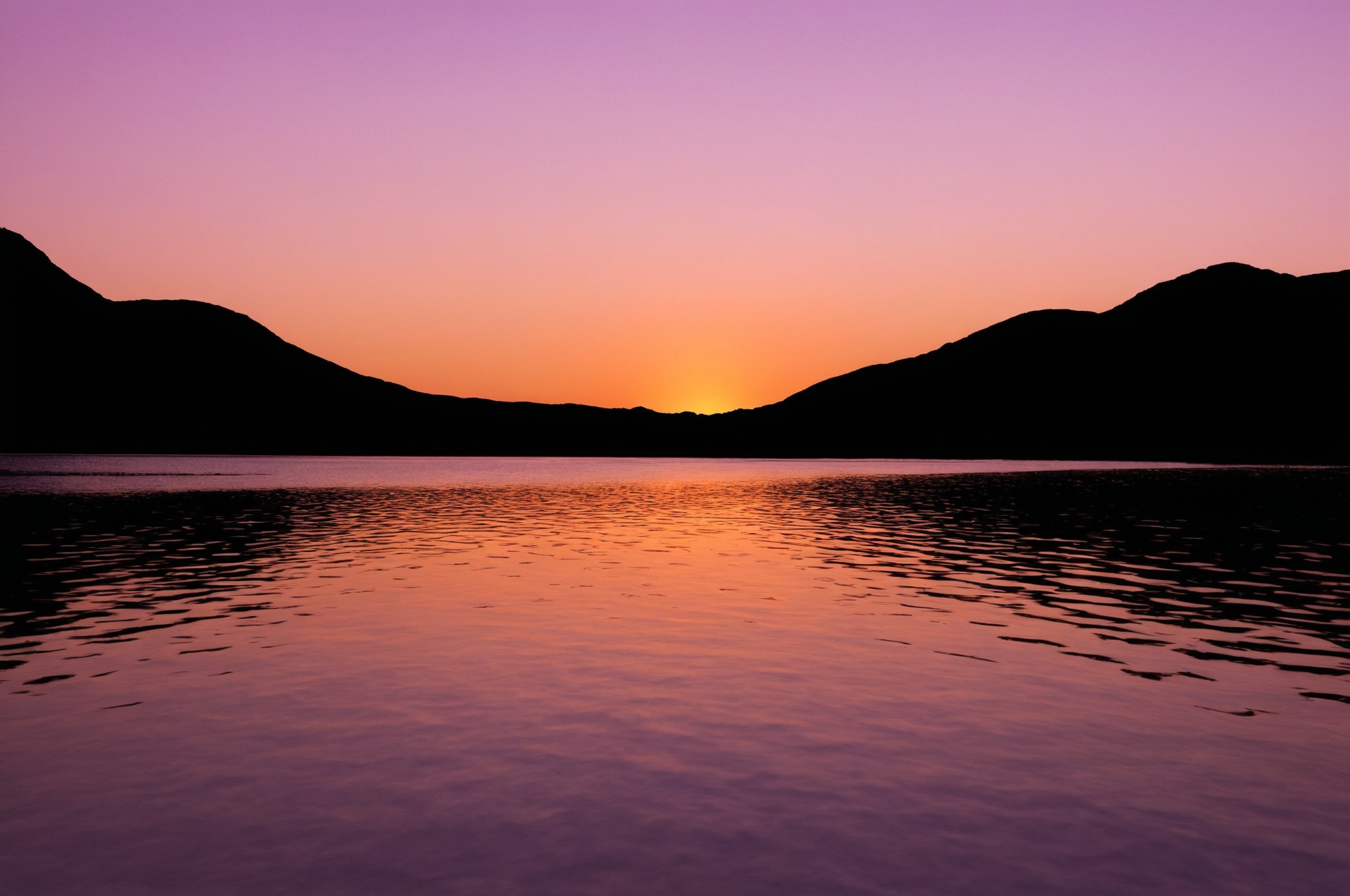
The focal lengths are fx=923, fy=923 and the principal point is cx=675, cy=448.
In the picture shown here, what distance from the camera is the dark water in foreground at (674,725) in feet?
32.6

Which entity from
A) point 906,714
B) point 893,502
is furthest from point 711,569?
point 893,502

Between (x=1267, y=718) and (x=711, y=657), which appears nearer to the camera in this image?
(x=1267, y=718)

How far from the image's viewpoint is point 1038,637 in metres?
22.3

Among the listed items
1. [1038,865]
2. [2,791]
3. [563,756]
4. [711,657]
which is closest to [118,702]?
[2,791]

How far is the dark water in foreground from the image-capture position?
995 centimetres

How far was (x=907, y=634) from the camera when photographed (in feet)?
74.3

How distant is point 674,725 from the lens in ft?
49.4

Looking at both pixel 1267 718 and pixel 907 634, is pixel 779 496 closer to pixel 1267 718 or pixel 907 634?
pixel 907 634

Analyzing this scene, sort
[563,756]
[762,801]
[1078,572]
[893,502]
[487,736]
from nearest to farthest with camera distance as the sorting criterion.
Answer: [762,801]
[563,756]
[487,736]
[1078,572]
[893,502]

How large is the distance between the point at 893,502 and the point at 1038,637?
182 feet

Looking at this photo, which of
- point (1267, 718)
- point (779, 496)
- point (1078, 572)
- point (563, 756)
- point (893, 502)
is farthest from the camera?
point (779, 496)

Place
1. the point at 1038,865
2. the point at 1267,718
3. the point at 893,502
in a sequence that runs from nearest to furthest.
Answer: the point at 1038,865, the point at 1267,718, the point at 893,502

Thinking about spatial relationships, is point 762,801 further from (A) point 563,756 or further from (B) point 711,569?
(B) point 711,569

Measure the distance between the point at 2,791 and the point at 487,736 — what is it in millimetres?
6238
